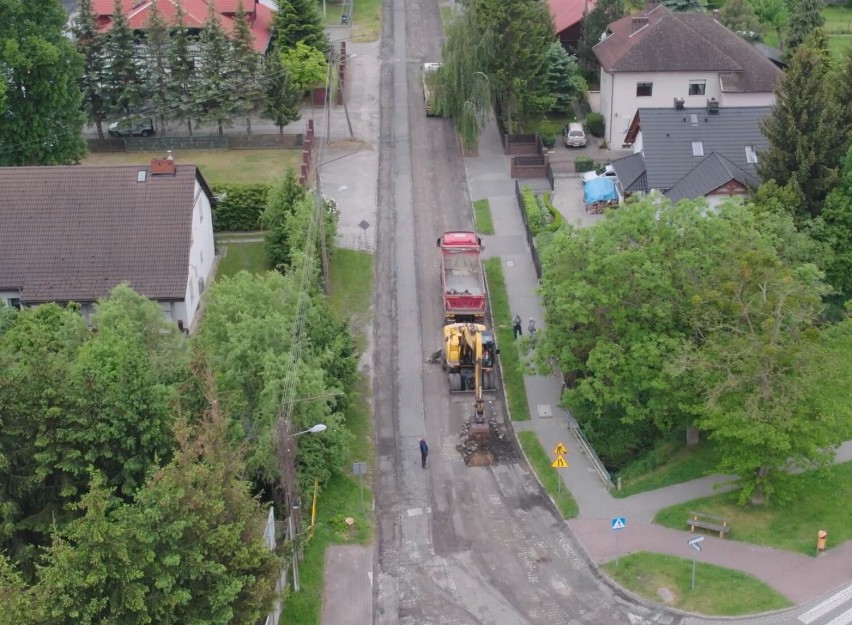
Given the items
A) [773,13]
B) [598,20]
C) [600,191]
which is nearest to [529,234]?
[600,191]

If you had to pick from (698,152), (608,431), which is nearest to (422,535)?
(608,431)

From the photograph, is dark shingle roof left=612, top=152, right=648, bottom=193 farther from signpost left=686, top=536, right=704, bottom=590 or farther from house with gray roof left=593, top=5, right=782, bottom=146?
signpost left=686, top=536, right=704, bottom=590

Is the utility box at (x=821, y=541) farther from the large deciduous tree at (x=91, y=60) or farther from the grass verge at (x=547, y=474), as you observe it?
the large deciduous tree at (x=91, y=60)

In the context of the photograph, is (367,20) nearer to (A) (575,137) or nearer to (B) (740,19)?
(B) (740,19)

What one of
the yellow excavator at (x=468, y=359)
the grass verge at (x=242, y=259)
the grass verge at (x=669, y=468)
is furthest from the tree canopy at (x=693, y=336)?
the grass verge at (x=242, y=259)

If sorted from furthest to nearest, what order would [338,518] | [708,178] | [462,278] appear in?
1. [708,178]
2. [462,278]
3. [338,518]

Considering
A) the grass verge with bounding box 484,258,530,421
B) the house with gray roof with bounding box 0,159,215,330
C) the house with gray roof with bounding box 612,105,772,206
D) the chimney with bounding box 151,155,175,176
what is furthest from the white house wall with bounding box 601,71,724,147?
the chimney with bounding box 151,155,175,176
